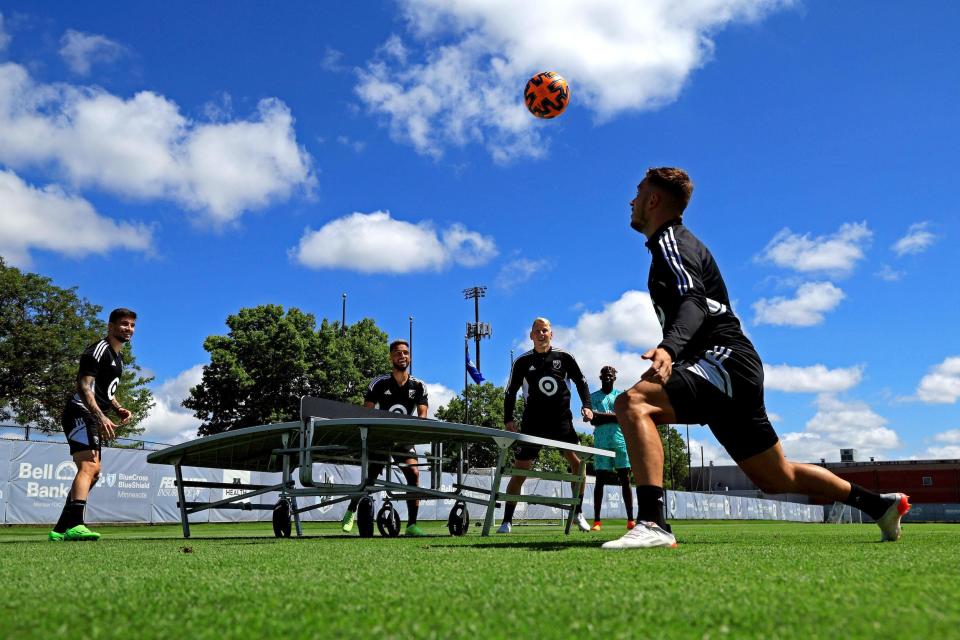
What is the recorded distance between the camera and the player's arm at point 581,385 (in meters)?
9.74

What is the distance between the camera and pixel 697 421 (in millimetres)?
4484

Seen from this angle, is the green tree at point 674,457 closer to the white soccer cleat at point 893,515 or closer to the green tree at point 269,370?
the green tree at point 269,370

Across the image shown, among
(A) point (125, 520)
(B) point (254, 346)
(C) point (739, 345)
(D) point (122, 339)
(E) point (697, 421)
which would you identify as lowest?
(A) point (125, 520)

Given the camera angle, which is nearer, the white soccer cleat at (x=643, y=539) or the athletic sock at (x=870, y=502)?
the white soccer cleat at (x=643, y=539)

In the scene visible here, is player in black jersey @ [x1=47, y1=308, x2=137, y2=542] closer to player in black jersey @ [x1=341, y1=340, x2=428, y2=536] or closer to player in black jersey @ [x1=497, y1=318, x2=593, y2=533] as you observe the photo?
player in black jersey @ [x1=341, y1=340, x2=428, y2=536]

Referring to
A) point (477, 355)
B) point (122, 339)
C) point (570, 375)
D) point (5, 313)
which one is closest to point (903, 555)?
point (570, 375)

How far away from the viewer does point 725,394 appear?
4367 mm

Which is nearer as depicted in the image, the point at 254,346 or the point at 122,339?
the point at 122,339

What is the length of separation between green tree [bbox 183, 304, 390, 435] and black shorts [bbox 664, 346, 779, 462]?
47.2 m

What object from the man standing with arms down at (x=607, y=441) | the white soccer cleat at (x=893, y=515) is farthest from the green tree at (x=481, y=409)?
the white soccer cleat at (x=893, y=515)

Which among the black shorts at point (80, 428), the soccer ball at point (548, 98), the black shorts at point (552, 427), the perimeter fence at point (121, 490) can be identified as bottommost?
the perimeter fence at point (121, 490)

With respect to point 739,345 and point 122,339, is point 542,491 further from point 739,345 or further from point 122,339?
point 739,345

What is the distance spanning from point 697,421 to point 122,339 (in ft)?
19.2

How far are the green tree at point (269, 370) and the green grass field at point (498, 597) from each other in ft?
158
